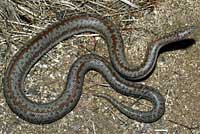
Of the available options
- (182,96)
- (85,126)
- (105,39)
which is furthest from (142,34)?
(85,126)

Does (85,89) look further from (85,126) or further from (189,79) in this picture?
(189,79)

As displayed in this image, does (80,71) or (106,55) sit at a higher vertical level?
(106,55)

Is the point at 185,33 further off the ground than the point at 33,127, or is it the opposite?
the point at 185,33

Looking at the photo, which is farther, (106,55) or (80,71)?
(106,55)
